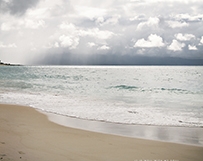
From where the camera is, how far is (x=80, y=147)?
688 cm

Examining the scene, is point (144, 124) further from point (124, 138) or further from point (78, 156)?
point (78, 156)

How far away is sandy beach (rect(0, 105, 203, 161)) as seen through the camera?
6.03 meters

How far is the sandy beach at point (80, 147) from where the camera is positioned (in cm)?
603

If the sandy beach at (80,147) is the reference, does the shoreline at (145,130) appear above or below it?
below

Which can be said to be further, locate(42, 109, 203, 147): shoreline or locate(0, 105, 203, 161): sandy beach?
locate(42, 109, 203, 147): shoreline

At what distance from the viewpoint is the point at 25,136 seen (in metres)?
7.75

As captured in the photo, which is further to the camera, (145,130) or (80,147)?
(145,130)

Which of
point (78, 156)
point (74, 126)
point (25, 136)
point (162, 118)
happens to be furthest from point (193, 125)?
point (25, 136)

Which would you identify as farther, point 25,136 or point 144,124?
point 144,124

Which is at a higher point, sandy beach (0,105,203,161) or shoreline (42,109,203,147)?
sandy beach (0,105,203,161)

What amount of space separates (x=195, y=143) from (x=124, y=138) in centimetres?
248

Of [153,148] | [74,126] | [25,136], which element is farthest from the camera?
[74,126]

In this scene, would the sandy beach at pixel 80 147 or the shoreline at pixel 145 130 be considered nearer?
the sandy beach at pixel 80 147

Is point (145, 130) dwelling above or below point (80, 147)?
below
